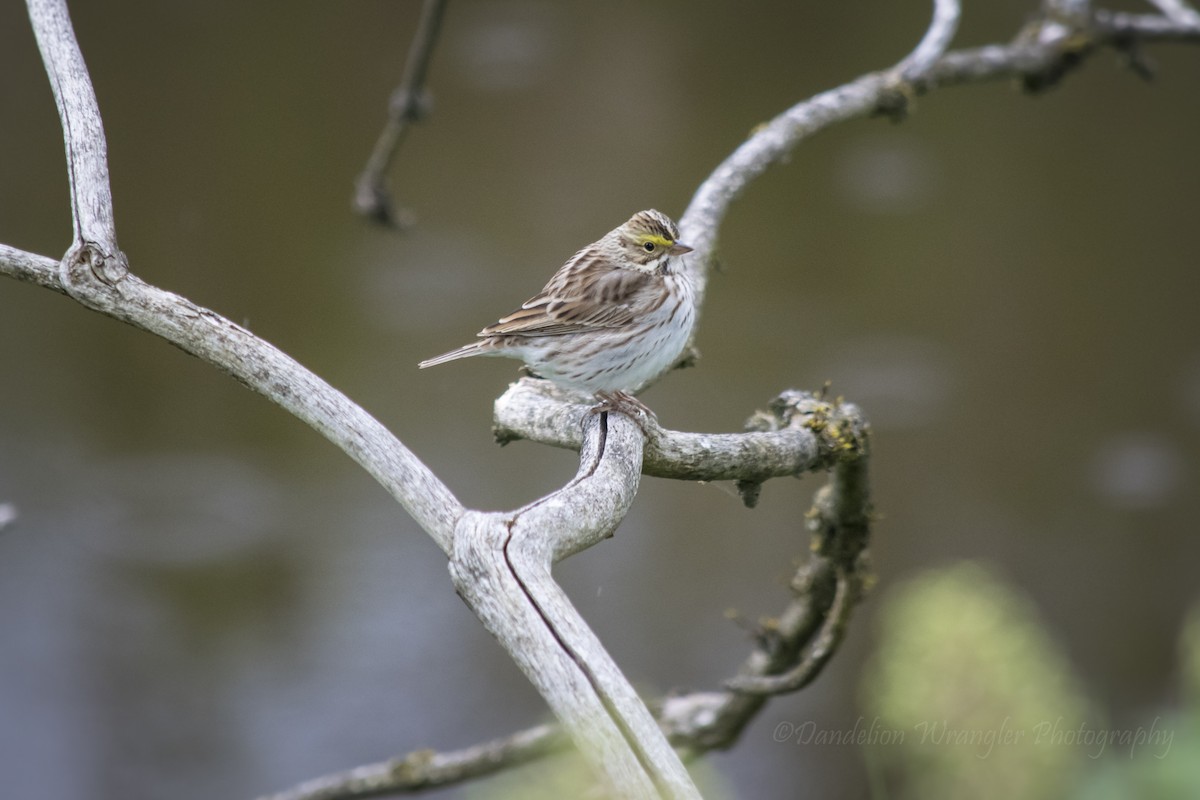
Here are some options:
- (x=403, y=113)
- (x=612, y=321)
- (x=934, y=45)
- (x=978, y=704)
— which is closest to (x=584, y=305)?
(x=612, y=321)

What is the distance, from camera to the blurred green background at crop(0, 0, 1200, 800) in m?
5.96

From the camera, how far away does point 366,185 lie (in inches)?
183

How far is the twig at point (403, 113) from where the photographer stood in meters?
4.28

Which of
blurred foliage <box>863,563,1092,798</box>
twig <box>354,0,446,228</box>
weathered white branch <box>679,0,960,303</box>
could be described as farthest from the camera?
twig <box>354,0,446,228</box>

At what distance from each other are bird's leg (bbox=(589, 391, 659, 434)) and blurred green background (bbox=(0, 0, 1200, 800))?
298 cm

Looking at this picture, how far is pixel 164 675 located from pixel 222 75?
310 centimetres

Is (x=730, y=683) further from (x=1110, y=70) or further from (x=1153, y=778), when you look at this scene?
(x=1110, y=70)

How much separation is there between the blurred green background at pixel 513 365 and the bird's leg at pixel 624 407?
2.98m

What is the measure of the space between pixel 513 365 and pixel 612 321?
10.2 feet

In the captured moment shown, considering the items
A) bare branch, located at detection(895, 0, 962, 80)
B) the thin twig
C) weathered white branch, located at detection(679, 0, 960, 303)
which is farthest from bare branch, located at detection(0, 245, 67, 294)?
the thin twig

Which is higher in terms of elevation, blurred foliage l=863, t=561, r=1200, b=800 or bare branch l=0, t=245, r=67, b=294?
bare branch l=0, t=245, r=67, b=294

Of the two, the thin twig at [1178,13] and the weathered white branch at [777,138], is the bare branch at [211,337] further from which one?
the thin twig at [1178,13]

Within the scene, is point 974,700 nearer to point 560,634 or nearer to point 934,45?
point 560,634

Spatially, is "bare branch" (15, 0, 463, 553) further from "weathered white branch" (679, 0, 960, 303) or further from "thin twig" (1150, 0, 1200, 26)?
"thin twig" (1150, 0, 1200, 26)
